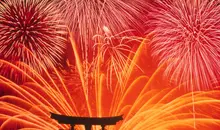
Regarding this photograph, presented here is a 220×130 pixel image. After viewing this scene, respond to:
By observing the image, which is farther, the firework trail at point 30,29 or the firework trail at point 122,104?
the firework trail at point 122,104

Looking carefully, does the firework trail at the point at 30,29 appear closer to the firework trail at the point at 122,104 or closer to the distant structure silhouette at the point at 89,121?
the firework trail at the point at 122,104

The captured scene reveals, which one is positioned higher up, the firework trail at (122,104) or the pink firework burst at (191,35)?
the pink firework burst at (191,35)

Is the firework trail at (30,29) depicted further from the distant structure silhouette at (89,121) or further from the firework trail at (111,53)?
the distant structure silhouette at (89,121)

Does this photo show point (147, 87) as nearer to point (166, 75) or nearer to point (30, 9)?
point (166, 75)

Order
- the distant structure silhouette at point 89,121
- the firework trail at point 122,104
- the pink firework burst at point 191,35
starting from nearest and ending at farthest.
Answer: the distant structure silhouette at point 89,121
the pink firework burst at point 191,35
the firework trail at point 122,104

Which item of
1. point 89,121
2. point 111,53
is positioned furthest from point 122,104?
point 89,121

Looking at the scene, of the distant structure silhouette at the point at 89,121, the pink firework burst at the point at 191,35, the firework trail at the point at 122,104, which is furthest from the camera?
the firework trail at the point at 122,104

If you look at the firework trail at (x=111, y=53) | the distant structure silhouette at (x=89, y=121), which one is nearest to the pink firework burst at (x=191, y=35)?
the firework trail at (x=111, y=53)

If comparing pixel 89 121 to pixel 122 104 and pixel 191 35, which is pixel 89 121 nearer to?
pixel 191 35
